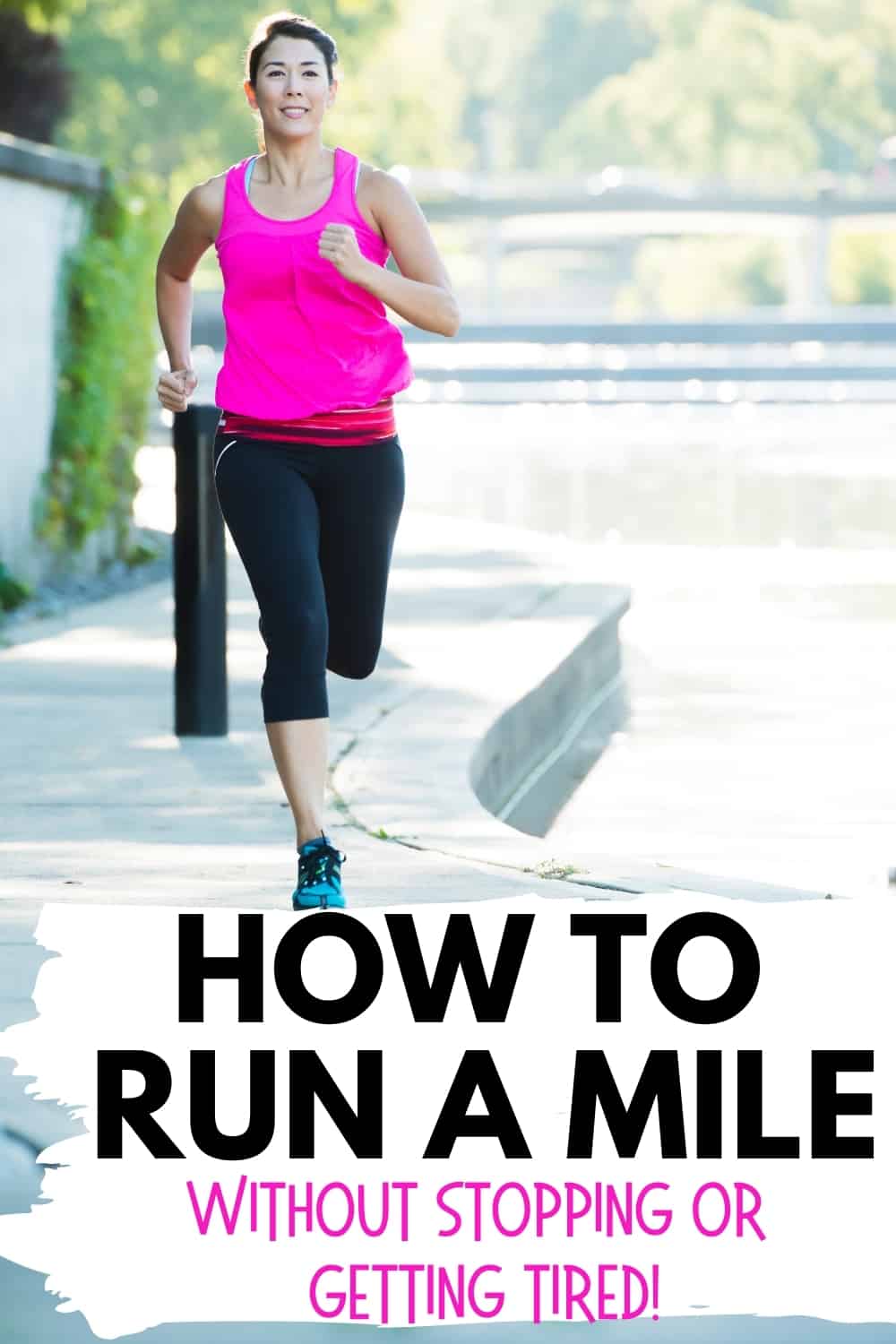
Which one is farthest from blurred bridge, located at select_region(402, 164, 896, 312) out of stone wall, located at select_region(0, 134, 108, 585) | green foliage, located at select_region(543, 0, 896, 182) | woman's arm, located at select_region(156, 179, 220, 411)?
woman's arm, located at select_region(156, 179, 220, 411)

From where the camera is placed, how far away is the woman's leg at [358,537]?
6730mm

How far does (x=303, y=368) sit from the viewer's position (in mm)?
6535

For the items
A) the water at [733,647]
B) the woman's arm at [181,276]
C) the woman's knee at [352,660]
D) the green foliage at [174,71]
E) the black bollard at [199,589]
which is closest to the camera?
the woman's arm at [181,276]

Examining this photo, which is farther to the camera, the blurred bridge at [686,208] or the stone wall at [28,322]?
the blurred bridge at [686,208]

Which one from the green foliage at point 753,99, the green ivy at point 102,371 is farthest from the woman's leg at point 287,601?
the green foliage at point 753,99

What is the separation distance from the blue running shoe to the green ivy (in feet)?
25.4

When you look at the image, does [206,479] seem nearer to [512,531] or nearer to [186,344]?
[186,344]

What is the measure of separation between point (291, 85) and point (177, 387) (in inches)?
28.4

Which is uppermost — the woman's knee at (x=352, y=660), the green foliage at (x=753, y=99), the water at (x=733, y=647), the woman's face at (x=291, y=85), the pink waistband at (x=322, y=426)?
the green foliage at (x=753, y=99)

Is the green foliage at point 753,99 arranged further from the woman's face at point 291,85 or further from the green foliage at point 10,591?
the woman's face at point 291,85

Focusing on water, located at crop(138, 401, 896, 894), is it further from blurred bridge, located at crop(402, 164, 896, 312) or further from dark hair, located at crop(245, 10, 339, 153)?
blurred bridge, located at crop(402, 164, 896, 312)

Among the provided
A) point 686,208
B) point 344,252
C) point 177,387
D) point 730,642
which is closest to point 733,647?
point 730,642

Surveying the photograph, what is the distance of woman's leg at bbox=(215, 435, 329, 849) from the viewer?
6621mm

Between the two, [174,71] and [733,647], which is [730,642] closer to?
[733,647]
